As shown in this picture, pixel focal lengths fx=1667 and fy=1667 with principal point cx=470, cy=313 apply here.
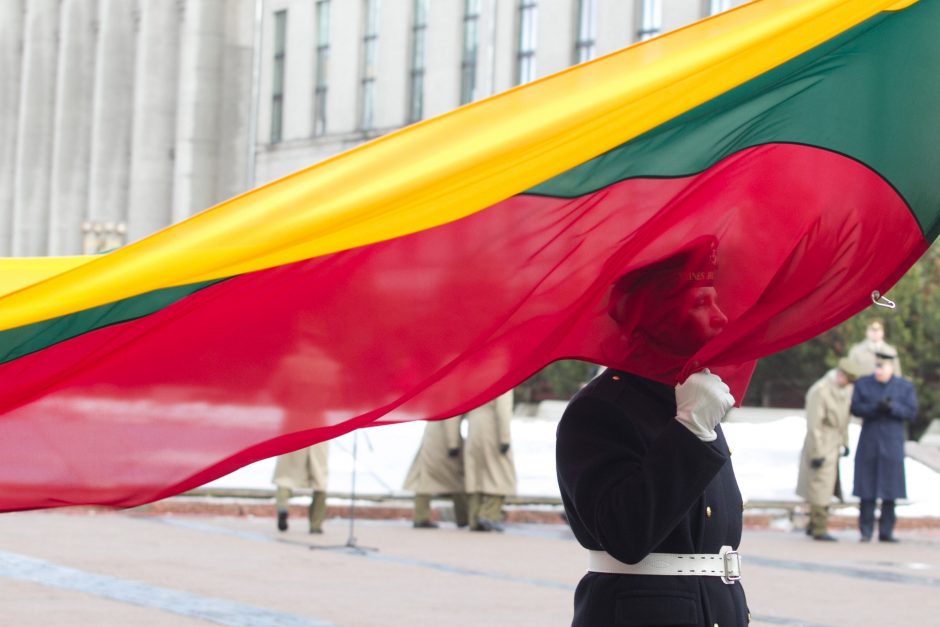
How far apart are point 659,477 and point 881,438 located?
15113mm

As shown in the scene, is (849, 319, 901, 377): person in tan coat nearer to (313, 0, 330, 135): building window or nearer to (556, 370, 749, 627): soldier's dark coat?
(556, 370, 749, 627): soldier's dark coat

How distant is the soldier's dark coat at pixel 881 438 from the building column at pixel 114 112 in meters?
52.3

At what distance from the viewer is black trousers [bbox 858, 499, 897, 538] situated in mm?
18031

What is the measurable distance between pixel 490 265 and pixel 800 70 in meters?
0.93

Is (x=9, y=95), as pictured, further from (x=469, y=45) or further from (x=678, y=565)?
(x=678, y=565)

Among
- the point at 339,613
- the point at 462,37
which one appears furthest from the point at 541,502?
the point at 462,37

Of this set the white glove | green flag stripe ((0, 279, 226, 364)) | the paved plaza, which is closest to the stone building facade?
the paved plaza

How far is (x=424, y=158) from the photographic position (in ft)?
12.7

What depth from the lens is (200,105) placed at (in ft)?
192

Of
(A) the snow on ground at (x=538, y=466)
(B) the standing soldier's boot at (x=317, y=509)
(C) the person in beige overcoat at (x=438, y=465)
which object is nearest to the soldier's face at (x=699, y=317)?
(B) the standing soldier's boot at (x=317, y=509)

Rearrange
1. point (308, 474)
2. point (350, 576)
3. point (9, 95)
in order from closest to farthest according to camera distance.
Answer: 1. point (350, 576)
2. point (308, 474)
3. point (9, 95)

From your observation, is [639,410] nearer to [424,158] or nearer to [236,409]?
[424,158]

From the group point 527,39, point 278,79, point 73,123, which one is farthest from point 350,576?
point 73,123

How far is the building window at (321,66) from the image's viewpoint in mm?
55344
